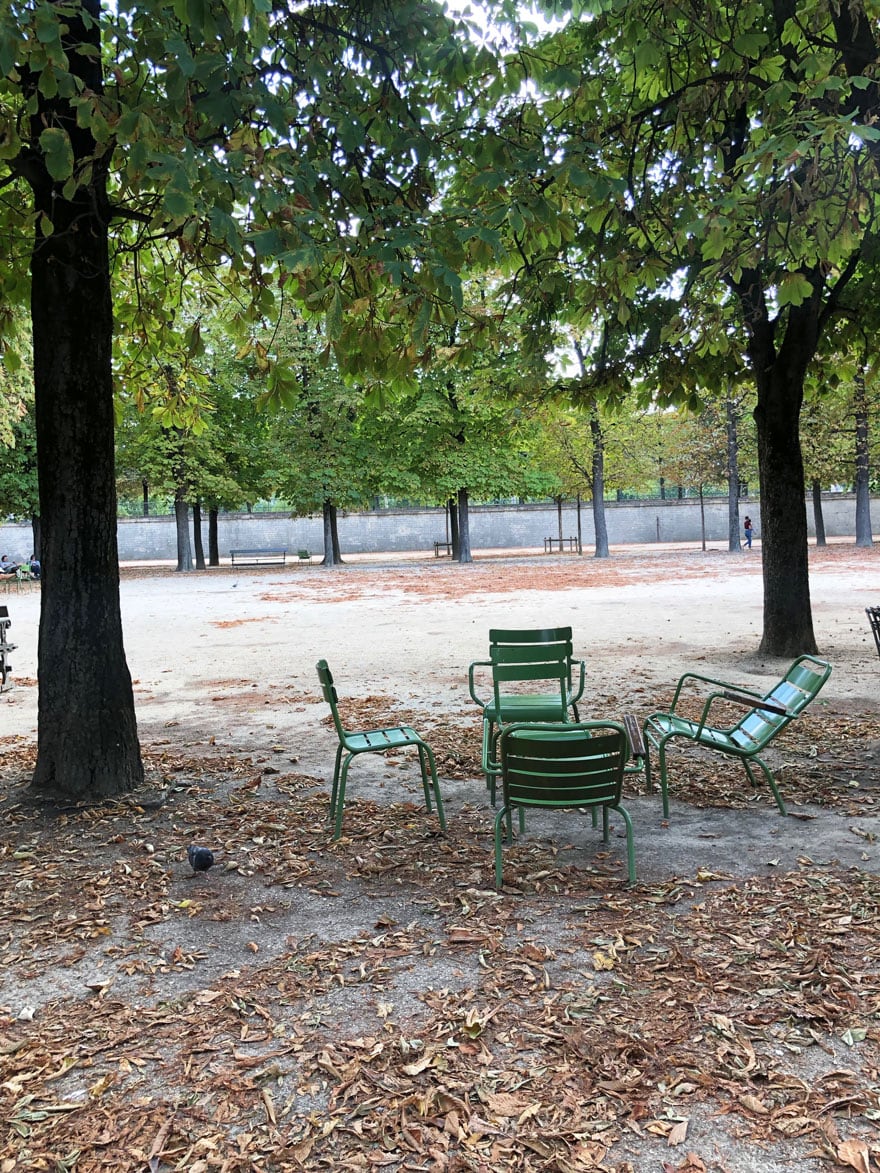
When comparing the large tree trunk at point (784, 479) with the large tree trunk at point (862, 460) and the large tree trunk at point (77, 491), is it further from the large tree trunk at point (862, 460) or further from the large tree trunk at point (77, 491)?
the large tree trunk at point (862, 460)

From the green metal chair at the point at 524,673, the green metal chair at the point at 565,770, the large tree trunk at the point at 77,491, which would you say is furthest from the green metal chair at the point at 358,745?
the large tree trunk at the point at 77,491

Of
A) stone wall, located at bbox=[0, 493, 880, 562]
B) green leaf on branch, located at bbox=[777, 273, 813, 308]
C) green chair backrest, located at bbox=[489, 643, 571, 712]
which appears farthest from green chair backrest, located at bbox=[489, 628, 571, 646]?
stone wall, located at bbox=[0, 493, 880, 562]

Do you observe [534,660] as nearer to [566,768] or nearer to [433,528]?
[566,768]

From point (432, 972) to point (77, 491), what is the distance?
3.80 metres

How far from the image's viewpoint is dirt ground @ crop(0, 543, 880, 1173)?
97.7 inches

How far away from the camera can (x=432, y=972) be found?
11.2 ft

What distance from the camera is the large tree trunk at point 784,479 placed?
9.35 metres

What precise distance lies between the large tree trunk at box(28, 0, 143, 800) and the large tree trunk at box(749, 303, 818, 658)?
23.5ft

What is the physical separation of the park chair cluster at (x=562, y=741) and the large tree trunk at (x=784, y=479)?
9.31 feet

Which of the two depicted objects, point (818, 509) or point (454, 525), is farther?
point (454, 525)

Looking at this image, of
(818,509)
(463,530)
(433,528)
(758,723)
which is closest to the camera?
(758,723)

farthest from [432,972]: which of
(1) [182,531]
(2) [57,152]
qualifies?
(1) [182,531]

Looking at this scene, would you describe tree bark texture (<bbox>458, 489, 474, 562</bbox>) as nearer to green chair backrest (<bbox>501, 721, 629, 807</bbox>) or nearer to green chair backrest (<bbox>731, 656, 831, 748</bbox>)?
green chair backrest (<bbox>731, 656, 831, 748</bbox>)

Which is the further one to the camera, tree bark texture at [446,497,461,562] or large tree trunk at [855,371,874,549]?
tree bark texture at [446,497,461,562]
